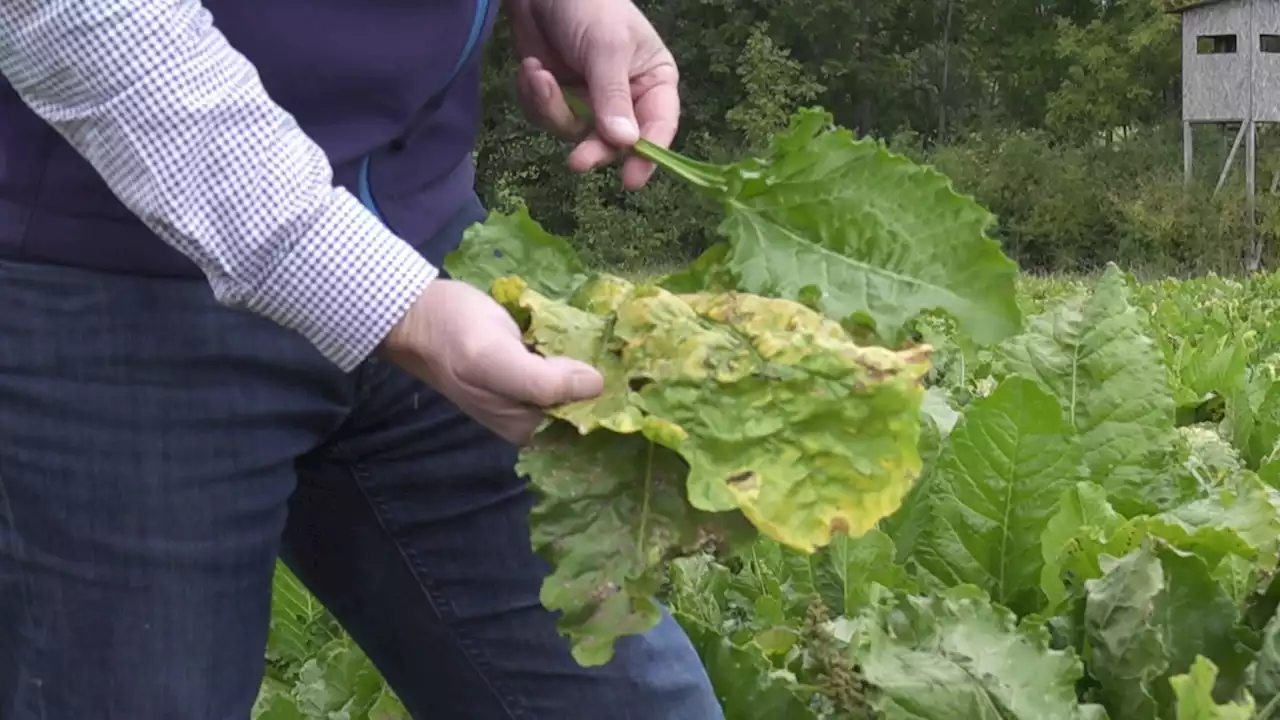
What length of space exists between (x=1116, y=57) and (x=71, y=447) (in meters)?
21.8

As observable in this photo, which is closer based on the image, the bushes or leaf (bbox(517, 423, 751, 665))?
leaf (bbox(517, 423, 751, 665))

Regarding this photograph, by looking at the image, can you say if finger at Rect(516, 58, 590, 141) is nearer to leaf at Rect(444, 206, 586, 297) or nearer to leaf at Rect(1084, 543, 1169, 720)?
leaf at Rect(444, 206, 586, 297)

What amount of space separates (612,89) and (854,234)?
336mm

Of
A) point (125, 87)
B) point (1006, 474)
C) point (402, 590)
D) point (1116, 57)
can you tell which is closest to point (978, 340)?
point (1006, 474)

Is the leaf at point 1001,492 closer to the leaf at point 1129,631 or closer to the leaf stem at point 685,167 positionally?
the leaf at point 1129,631

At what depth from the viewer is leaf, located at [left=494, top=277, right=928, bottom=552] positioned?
1.24 metres

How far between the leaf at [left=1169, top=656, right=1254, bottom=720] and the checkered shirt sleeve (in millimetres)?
812

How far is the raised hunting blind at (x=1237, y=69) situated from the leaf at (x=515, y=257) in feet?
48.3

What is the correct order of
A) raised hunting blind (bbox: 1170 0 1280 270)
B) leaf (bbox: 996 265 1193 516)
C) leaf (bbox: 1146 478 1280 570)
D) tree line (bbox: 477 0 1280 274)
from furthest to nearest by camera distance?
tree line (bbox: 477 0 1280 274)
raised hunting blind (bbox: 1170 0 1280 270)
leaf (bbox: 996 265 1193 516)
leaf (bbox: 1146 478 1280 570)

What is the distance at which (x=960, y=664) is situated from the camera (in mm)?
1571

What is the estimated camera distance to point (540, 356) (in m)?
1.24

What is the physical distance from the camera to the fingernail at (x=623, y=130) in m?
1.63

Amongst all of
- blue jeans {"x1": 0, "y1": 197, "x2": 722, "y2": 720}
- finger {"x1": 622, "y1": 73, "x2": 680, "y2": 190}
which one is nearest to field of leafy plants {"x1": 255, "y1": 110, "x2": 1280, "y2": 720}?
finger {"x1": 622, "y1": 73, "x2": 680, "y2": 190}

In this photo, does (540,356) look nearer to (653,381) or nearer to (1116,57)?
(653,381)
